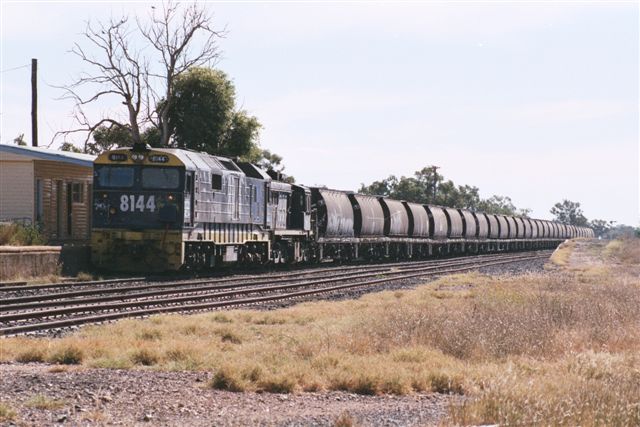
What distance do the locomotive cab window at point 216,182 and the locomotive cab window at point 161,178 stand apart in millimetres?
1904

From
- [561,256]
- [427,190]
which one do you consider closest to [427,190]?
[427,190]

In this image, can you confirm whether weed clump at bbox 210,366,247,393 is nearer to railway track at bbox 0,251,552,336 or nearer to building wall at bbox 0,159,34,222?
railway track at bbox 0,251,552,336

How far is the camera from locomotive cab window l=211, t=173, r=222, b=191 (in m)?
27.3

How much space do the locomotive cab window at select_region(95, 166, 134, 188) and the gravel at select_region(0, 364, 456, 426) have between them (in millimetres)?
15528

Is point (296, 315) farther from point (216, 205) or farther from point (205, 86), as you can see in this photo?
point (205, 86)

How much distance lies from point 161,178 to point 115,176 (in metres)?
1.35

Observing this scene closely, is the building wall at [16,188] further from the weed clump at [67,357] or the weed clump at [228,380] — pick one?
the weed clump at [228,380]

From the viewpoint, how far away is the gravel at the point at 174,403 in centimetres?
820

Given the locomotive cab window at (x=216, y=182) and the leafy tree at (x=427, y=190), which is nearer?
→ the locomotive cab window at (x=216, y=182)

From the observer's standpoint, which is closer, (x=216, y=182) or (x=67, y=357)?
(x=67, y=357)

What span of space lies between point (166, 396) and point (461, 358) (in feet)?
14.9

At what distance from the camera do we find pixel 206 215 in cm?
2669

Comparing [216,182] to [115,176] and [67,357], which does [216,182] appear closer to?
[115,176]

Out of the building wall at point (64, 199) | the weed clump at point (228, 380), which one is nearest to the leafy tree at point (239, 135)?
the building wall at point (64, 199)
